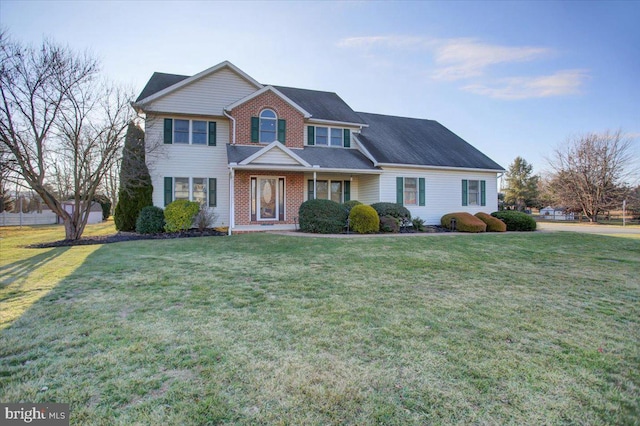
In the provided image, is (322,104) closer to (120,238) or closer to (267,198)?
(267,198)

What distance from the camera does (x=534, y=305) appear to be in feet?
14.5

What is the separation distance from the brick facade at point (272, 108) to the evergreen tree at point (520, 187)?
38.2 meters

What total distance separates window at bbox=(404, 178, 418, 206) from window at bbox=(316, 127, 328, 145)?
4.83 meters

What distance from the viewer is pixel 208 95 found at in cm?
1550

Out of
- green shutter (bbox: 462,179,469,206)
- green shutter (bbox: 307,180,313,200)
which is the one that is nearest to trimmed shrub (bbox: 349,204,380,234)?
green shutter (bbox: 307,180,313,200)

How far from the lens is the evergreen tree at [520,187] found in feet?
147

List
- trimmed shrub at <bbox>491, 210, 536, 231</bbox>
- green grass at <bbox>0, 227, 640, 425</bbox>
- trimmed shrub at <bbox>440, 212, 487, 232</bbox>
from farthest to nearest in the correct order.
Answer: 1. trimmed shrub at <bbox>491, 210, 536, 231</bbox>
2. trimmed shrub at <bbox>440, 212, 487, 232</bbox>
3. green grass at <bbox>0, 227, 640, 425</bbox>

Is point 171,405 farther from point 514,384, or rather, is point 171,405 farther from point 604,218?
point 604,218

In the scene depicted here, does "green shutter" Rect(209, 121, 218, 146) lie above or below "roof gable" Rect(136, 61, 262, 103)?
below

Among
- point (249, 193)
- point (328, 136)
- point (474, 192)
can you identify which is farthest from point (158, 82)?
point (474, 192)

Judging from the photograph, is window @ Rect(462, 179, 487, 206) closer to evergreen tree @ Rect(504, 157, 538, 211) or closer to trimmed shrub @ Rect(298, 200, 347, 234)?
trimmed shrub @ Rect(298, 200, 347, 234)

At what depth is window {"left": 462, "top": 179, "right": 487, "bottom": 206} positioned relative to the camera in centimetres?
1836

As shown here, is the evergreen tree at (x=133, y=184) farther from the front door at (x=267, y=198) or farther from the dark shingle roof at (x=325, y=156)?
the front door at (x=267, y=198)

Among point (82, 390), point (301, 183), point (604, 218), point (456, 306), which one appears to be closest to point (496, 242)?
point (456, 306)
